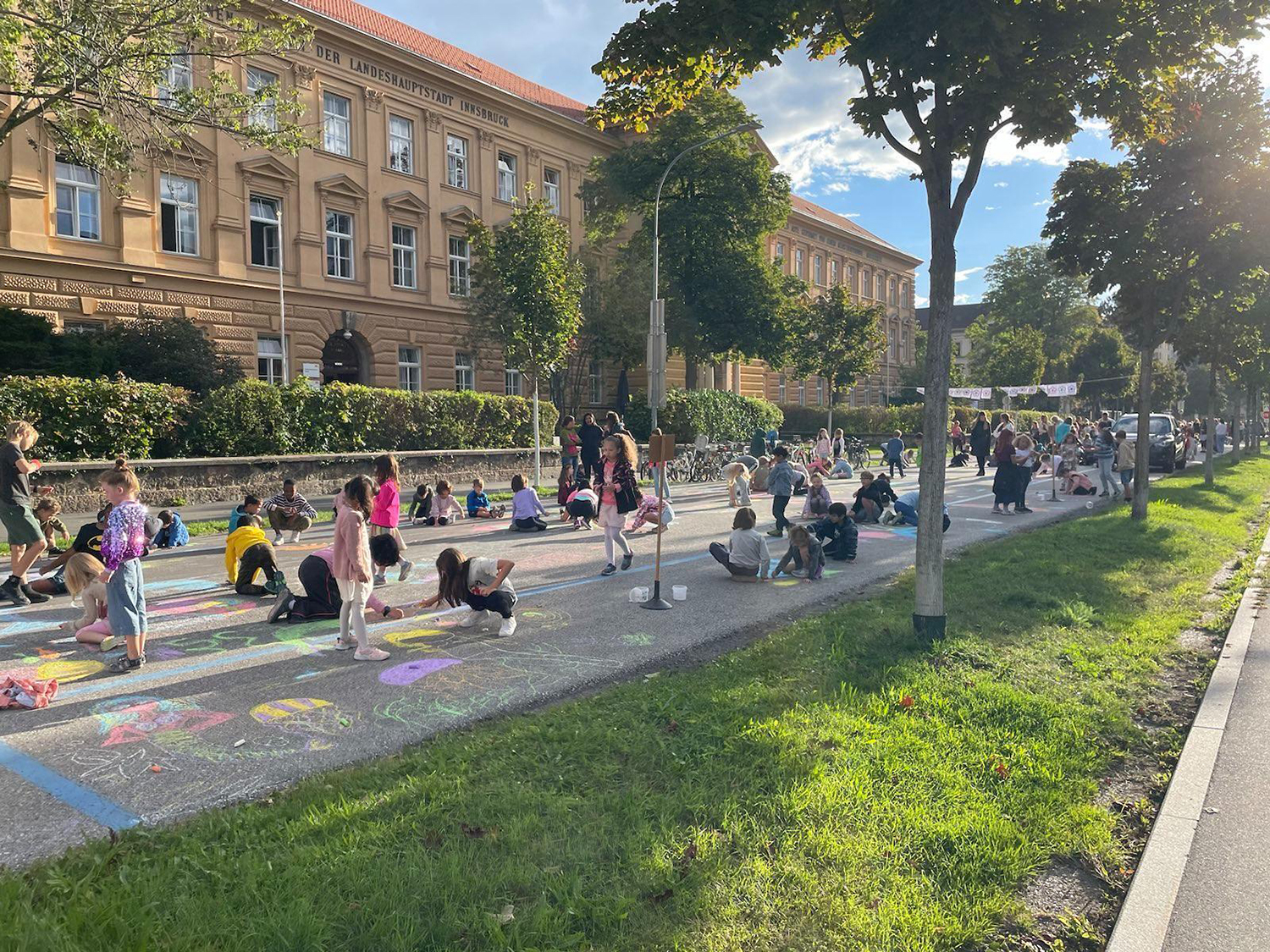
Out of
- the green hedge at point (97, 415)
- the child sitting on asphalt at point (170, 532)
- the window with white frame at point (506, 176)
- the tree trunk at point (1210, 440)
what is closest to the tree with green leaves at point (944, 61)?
the child sitting on asphalt at point (170, 532)

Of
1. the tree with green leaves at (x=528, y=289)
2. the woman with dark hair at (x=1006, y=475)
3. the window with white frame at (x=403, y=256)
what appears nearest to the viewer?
the woman with dark hair at (x=1006, y=475)

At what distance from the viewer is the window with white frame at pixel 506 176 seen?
36031 millimetres

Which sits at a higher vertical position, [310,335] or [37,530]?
[310,335]

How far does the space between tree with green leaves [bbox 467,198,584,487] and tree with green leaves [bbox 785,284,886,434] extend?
20682 millimetres

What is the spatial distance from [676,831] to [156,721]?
349cm

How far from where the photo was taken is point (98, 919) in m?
2.94

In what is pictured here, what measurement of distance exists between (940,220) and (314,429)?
16.0 m

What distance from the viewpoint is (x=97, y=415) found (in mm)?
A: 15648

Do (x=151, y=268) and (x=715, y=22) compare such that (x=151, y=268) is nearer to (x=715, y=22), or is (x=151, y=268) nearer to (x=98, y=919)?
(x=715, y=22)

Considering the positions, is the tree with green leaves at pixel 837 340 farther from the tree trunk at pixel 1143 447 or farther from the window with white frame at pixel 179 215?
the tree trunk at pixel 1143 447

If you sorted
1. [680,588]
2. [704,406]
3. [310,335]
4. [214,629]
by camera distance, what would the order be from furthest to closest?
[704,406]
[310,335]
[680,588]
[214,629]

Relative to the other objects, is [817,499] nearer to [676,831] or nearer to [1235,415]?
[676,831]

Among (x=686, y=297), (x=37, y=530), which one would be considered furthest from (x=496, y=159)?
(x=37, y=530)

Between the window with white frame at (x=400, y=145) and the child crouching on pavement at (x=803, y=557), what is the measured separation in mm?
27089
